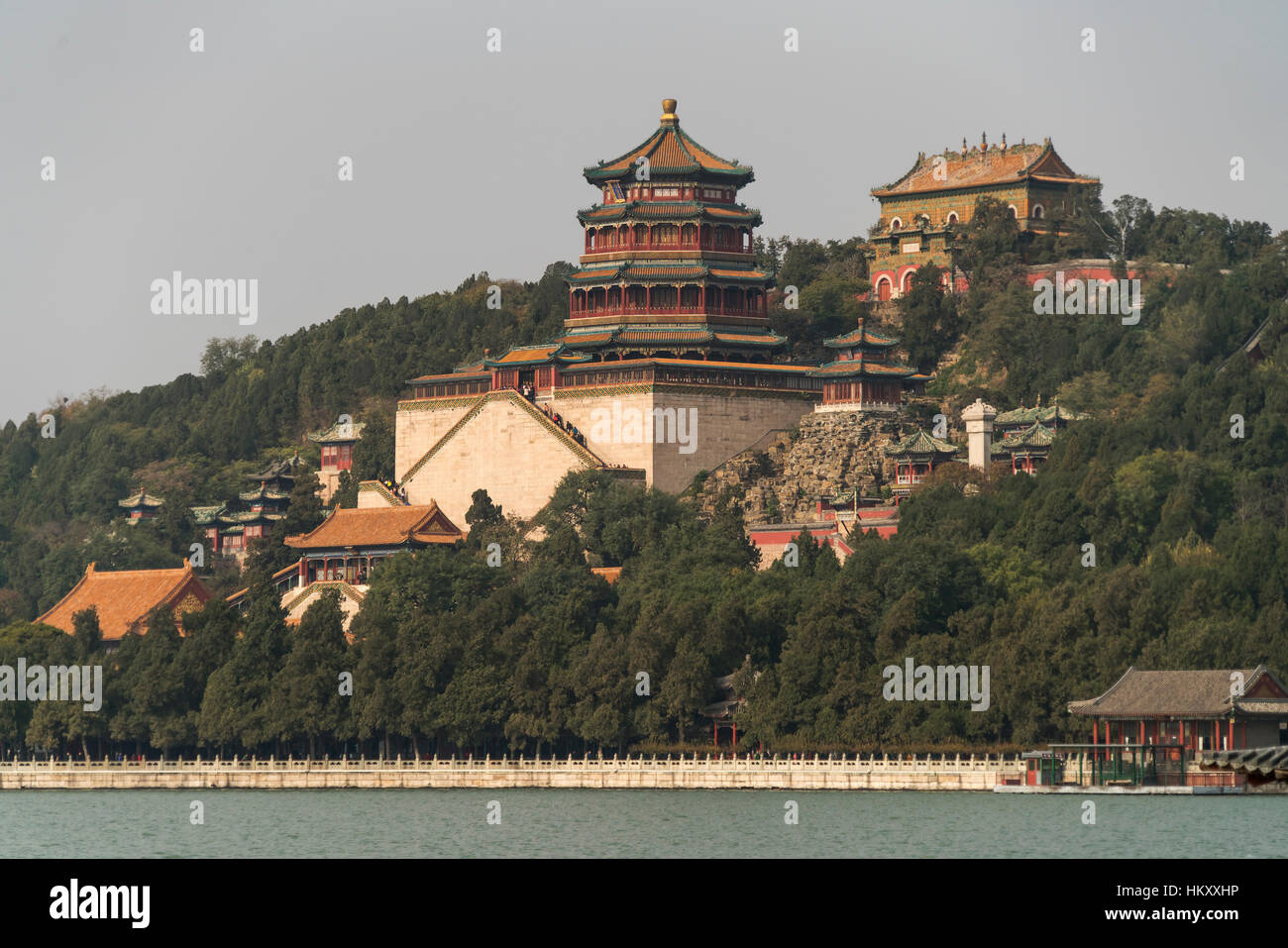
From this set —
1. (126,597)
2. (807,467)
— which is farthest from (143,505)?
(807,467)

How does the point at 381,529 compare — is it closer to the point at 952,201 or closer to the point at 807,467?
the point at 807,467

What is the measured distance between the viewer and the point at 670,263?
77.9 metres

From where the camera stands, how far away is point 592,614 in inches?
2505

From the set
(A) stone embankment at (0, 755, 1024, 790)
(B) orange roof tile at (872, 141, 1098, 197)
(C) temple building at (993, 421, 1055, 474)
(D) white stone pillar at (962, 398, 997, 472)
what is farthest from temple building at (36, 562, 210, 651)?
(B) orange roof tile at (872, 141, 1098, 197)

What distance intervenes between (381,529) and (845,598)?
756 inches

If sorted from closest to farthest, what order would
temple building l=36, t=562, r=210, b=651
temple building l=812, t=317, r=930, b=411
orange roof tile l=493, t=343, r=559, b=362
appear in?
1. temple building l=36, t=562, r=210, b=651
2. temple building l=812, t=317, r=930, b=411
3. orange roof tile l=493, t=343, r=559, b=362

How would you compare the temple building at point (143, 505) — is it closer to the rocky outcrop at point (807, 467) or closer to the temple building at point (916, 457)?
the rocky outcrop at point (807, 467)

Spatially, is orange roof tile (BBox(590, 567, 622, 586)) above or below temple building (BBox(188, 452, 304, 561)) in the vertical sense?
below

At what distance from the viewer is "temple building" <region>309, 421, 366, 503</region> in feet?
283

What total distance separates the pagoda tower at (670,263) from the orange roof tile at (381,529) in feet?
24.4

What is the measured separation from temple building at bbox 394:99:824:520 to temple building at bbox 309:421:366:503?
5450 millimetres

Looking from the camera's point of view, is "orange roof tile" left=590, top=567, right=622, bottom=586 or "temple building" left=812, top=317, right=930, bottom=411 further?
"temple building" left=812, top=317, right=930, bottom=411

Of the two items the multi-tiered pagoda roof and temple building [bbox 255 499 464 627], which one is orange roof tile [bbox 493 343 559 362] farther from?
temple building [bbox 255 499 464 627]
